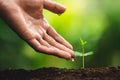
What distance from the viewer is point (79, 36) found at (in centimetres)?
343

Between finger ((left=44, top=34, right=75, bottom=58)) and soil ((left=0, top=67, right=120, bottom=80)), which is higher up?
finger ((left=44, top=34, right=75, bottom=58))

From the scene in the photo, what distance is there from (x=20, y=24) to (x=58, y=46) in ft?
0.75

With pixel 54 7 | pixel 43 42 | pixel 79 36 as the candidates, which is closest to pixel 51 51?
pixel 43 42

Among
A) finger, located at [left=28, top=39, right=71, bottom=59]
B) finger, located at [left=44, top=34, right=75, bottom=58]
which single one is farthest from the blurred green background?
finger, located at [left=28, top=39, right=71, bottom=59]

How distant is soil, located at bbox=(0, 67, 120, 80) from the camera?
1.56m

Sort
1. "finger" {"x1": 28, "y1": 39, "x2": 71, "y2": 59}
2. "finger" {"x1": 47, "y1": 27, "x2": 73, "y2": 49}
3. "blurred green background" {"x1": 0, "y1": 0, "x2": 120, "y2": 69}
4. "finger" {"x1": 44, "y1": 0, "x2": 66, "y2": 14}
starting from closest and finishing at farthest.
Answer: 1. "finger" {"x1": 28, "y1": 39, "x2": 71, "y2": 59}
2. "finger" {"x1": 47, "y1": 27, "x2": 73, "y2": 49}
3. "finger" {"x1": 44, "y1": 0, "x2": 66, "y2": 14}
4. "blurred green background" {"x1": 0, "y1": 0, "x2": 120, "y2": 69}

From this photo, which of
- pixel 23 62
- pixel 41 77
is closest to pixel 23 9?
pixel 41 77

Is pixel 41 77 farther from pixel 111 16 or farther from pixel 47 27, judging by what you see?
pixel 111 16

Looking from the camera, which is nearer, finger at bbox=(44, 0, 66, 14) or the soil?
the soil

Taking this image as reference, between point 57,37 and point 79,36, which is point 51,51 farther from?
point 79,36

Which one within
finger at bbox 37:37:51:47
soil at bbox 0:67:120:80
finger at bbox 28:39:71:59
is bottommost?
soil at bbox 0:67:120:80

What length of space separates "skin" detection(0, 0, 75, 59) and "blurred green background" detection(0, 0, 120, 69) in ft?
4.57

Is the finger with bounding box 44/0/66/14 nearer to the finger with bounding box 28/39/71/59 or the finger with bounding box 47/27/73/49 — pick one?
the finger with bounding box 47/27/73/49

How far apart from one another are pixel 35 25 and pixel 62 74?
0.45 metres
